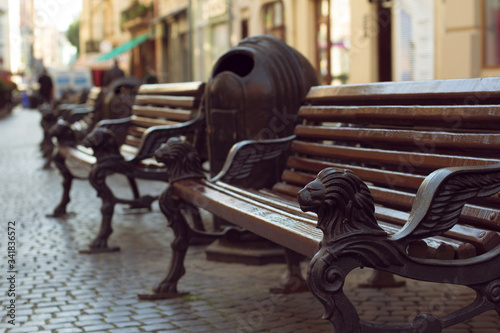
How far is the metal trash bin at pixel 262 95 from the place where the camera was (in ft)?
20.5

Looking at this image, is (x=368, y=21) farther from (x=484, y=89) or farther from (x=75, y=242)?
(x=484, y=89)

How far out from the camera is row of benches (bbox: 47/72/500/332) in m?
2.82

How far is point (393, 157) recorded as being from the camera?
404 cm

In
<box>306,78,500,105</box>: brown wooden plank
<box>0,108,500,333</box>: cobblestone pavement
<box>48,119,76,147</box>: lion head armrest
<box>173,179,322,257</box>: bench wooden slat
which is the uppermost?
<box>306,78,500,105</box>: brown wooden plank

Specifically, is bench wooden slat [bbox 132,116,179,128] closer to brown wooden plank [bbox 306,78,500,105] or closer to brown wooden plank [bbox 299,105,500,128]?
brown wooden plank [bbox 299,105,500,128]

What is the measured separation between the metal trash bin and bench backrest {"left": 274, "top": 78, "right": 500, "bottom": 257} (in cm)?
117

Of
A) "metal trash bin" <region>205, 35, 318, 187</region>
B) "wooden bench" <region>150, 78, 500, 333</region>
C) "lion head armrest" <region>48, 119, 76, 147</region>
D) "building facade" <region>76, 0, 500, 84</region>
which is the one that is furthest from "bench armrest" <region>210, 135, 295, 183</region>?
"building facade" <region>76, 0, 500, 84</region>

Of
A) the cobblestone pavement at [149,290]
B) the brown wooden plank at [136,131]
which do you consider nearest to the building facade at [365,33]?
the brown wooden plank at [136,131]

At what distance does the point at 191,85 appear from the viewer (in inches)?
299

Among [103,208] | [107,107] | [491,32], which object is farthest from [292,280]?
[491,32]

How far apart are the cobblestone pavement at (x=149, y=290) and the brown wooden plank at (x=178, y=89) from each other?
1.13 m

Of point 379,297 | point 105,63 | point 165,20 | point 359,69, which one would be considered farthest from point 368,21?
point 105,63

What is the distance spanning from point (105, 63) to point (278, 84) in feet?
156

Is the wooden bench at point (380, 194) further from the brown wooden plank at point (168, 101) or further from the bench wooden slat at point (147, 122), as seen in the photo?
the bench wooden slat at point (147, 122)
